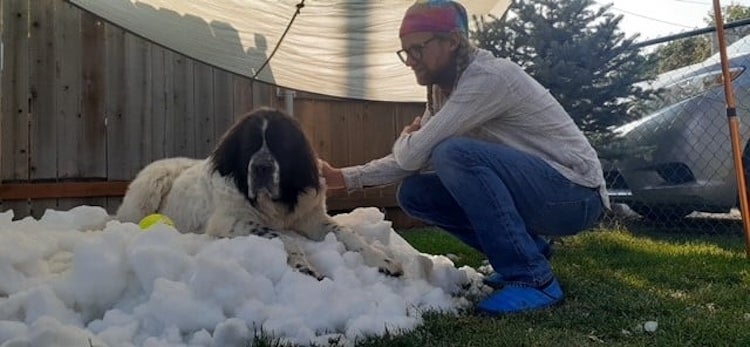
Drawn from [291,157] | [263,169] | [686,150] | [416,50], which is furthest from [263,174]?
[686,150]

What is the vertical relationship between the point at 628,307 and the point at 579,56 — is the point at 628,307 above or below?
Answer: below

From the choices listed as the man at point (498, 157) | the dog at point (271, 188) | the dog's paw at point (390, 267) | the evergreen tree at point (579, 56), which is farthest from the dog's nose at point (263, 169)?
the evergreen tree at point (579, 56)

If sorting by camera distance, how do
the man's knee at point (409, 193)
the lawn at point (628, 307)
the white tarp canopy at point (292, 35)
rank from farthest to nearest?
the white tarp canopy at point (292, 35) → the man's knee at point (409, 193) → the lawn at point (628, 307)

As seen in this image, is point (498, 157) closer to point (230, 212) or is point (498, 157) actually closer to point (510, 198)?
point (510, 198)

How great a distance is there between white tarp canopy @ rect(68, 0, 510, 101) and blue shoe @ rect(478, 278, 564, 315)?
5.92 ft

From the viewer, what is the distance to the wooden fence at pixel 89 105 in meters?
3.98

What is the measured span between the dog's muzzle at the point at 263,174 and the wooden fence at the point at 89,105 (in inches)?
78.2

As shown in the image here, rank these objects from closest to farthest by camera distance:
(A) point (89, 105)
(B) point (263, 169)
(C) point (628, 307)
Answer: (C) point (628, 307), (B) point (263, 169), (A) point (89, 105)

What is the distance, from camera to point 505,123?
97.5 inches

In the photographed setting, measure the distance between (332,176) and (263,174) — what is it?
29 cm

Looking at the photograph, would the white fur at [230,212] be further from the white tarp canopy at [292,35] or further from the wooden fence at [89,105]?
the wooden fence at [89,105]

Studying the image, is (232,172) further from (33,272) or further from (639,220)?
(639,220)

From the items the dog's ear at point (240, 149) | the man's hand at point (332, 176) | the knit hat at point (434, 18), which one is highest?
the knit hat at point (434, 18)

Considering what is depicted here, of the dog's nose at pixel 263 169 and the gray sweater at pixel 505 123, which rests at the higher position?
the gray sweater at pixel 505 123
